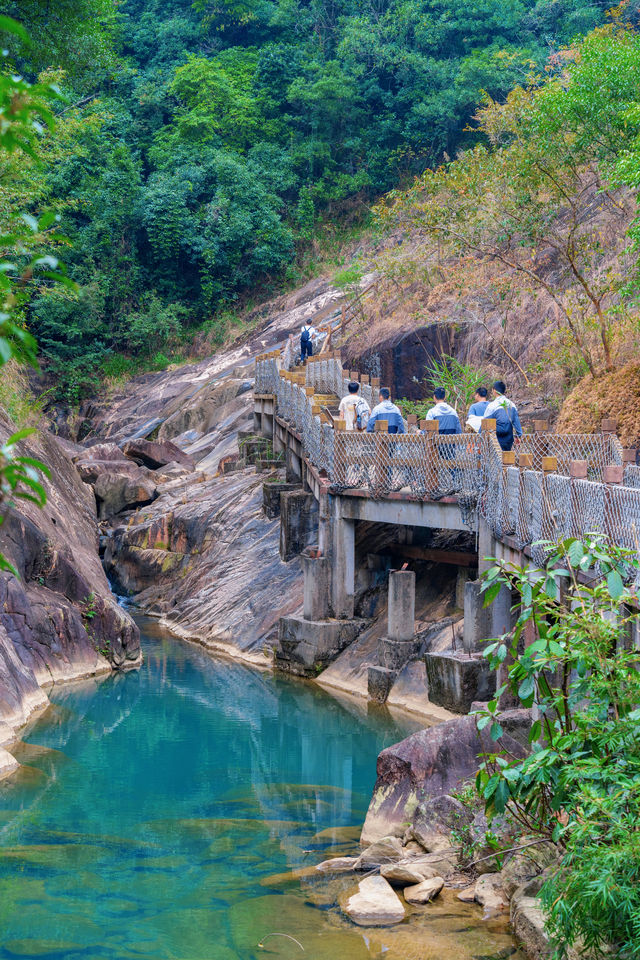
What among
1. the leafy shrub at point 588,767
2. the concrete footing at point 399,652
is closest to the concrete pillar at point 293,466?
the concrete footing at point 399,652

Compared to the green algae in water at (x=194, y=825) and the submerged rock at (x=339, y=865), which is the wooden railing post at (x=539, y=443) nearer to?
the green algae in water at (x=194, y=825)

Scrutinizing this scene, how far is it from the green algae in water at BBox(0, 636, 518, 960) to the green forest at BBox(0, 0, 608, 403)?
1159 inches

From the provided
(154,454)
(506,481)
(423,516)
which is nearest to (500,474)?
(506,481)

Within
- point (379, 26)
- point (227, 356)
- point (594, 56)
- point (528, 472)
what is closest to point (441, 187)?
point (594, 56)

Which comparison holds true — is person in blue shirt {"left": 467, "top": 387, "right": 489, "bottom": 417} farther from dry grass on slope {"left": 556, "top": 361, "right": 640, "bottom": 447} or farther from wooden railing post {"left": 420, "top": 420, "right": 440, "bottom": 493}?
dry grass on slope {"left": 556, "top": 361, "right": 640, "bottom": 447}

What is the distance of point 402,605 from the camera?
17094mm

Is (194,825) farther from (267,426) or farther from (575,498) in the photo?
(267,426)

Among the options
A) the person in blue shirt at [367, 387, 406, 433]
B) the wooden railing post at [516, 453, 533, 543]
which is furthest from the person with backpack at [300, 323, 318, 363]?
the wooden railing post at [516, 453, 533, 543]

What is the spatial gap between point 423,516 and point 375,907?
8405 mm

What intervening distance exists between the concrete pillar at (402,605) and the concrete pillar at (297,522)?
5.44 metres

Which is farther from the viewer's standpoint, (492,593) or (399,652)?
(399,652)

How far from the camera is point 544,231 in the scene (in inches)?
830

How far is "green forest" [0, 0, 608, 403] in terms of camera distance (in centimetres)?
4409

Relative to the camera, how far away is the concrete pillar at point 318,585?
1903 centimetres
